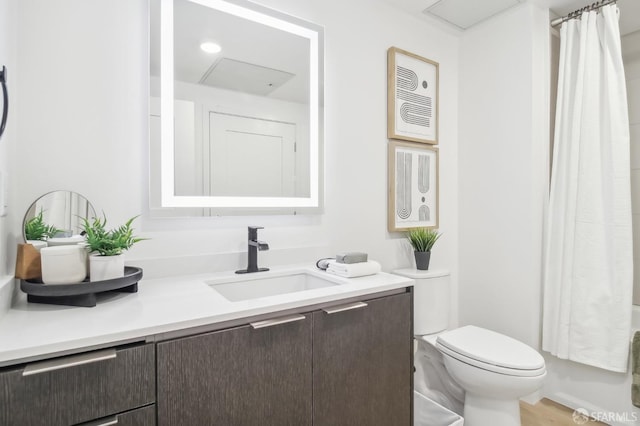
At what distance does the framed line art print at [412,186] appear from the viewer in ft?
6.64

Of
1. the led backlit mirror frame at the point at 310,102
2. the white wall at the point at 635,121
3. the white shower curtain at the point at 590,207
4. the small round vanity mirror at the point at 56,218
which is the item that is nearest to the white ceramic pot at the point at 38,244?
the small round vanity mirror at the point at 56,218

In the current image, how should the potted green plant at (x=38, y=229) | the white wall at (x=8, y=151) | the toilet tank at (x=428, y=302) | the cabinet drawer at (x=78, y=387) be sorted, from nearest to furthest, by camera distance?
the cabinet drawer at (x=78, y=387) < the white wall at (x=8, y=151) < the potted green plant at (x=38, y=229) < the toilet tank at (x=428, y=302)

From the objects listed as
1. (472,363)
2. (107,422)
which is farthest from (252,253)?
(472,363)

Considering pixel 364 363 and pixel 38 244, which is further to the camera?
pixel 364 363

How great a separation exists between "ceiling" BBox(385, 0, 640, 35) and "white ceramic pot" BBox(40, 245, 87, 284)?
2.06 m

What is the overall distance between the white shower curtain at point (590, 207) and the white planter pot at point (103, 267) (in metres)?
2.17

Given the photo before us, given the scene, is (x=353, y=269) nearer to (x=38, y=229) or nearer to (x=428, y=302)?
(x=428, y=302)

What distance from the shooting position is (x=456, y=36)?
7.84 feet

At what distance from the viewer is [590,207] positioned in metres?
1.84

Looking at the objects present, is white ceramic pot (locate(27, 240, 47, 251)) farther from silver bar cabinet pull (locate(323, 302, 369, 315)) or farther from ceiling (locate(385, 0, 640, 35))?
ceiling (locate(385, 0, 640, 35))

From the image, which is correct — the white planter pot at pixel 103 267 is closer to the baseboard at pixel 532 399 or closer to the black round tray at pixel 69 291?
the black round tray at pixel 69 291

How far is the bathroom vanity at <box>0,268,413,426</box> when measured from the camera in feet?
2.43

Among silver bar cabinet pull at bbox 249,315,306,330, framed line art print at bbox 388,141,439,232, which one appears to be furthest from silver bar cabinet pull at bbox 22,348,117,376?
framed line art print at bbox 388,141,439,232

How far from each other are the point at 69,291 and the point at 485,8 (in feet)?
8.28
